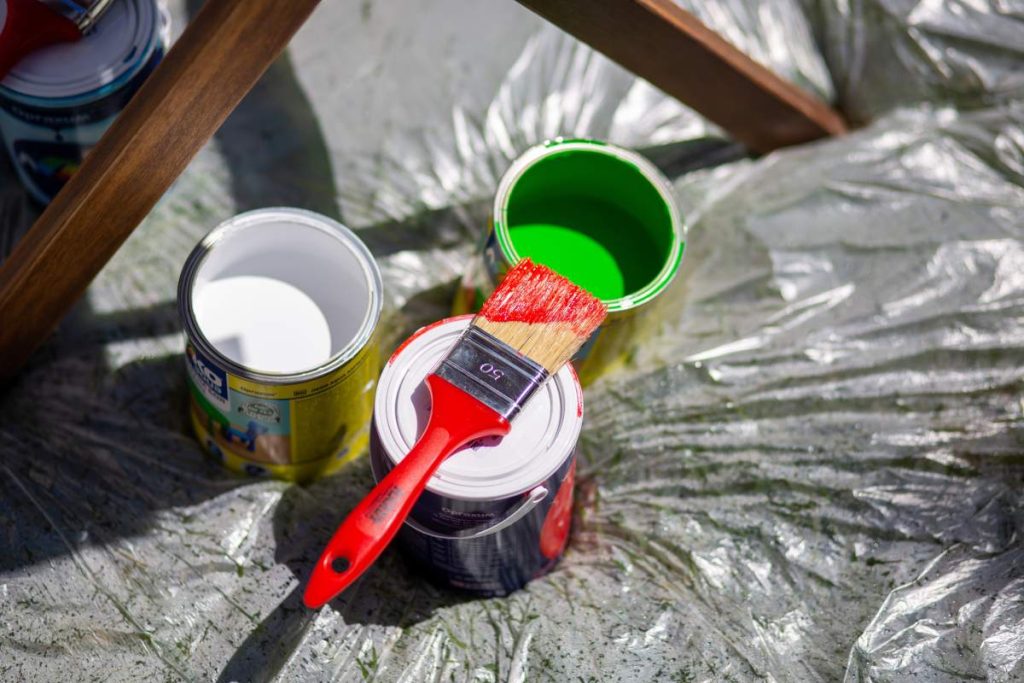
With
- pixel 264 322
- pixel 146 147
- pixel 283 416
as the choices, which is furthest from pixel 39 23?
pixel 283 416

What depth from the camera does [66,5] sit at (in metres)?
1.02

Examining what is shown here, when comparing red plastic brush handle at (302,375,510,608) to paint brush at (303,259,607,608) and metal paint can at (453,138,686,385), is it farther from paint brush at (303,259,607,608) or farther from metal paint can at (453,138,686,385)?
metal paint can at (453,138,686,385)

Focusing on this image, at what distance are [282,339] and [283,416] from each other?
12cm

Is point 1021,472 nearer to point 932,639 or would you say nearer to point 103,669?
point 932,639

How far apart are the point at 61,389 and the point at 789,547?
817 mm

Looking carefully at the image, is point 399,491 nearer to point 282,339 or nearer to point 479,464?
point 479,464

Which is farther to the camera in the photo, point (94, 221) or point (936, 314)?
point (936, 314)

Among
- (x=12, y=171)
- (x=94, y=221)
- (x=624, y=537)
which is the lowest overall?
(x=624, y=537)

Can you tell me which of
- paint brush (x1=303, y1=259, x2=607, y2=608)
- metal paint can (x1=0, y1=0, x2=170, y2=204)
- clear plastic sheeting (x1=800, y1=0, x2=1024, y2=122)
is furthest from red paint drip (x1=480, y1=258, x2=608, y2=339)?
clear plastic sheeting (x1=800, y1=0, x2=1024, y2=122)

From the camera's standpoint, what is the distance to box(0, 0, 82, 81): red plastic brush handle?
100cm

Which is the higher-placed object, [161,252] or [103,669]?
[161,252]

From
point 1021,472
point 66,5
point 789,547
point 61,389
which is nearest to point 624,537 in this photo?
point 789,547

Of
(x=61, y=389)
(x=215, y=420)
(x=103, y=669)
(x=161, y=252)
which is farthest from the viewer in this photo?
(x=161, y=252)

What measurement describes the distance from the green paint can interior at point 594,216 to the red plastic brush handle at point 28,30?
50 centimetres
